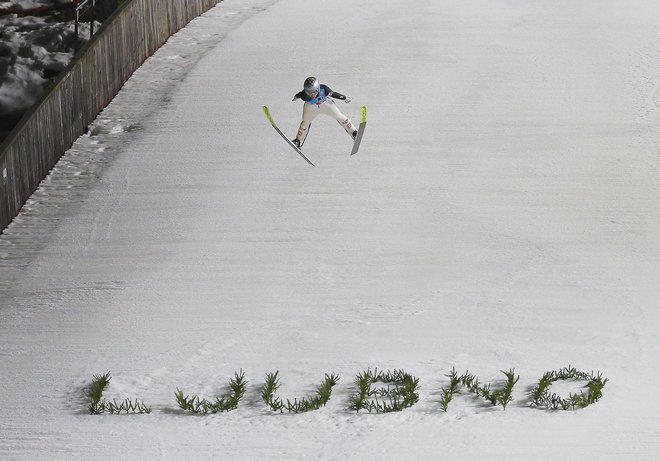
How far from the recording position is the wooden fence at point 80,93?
14805 mm

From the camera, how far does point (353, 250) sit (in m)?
13.5

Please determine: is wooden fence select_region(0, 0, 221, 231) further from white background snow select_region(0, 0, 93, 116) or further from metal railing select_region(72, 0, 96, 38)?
white background snow select_region(0, 0, 93, 116)

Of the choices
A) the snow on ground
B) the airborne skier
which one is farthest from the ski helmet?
the snow on ground

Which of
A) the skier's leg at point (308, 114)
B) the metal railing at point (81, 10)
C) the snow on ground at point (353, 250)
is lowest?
the snow on ground at point (353, 250)

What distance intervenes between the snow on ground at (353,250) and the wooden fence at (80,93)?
11.8 inches

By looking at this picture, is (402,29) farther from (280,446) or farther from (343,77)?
(280,446)

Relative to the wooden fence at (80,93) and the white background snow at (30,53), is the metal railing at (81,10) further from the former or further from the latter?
the wooden fence at (80,93)

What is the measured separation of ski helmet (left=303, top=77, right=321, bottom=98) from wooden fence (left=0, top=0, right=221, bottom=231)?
5701 millimetres

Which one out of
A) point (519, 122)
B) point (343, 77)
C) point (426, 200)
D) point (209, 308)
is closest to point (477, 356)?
point (209, 308)

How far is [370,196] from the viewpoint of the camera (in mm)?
14797

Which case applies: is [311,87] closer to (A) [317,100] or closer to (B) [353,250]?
(A) [317,100]

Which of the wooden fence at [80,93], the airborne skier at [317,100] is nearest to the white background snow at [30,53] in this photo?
the wooden fence at [80,93]

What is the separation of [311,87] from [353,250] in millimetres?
4000

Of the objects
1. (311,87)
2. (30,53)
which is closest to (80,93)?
(30,53)
